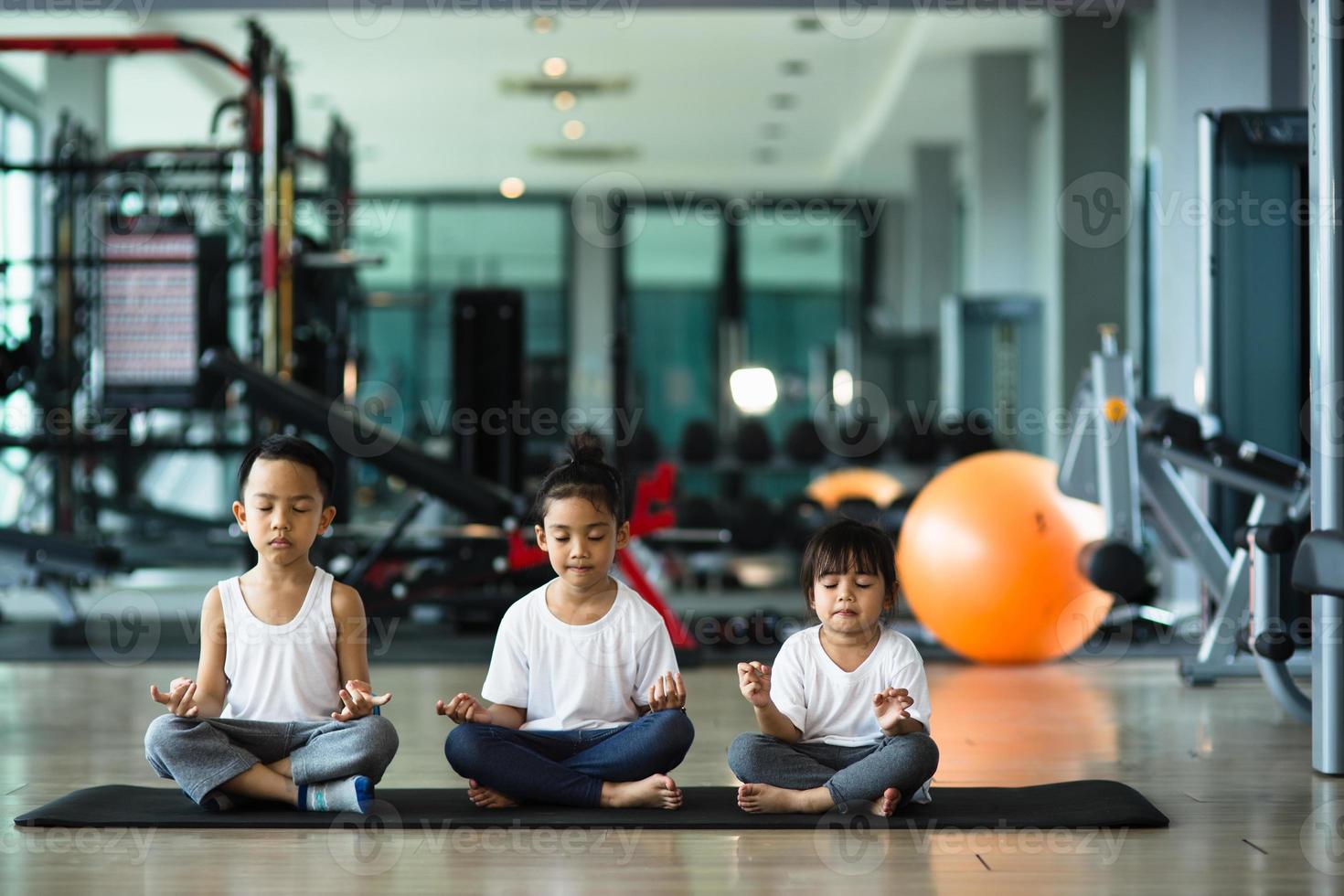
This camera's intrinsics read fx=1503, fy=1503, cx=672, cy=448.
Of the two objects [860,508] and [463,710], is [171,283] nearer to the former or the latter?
[860,508]

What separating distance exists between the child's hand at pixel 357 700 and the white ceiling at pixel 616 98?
5.54m

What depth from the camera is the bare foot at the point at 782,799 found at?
2.33 meters

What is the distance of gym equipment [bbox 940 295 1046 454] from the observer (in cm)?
901

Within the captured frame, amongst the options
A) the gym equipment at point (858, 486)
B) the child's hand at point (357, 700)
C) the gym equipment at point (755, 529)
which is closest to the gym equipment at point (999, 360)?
the gym equipment at point (858, 486)

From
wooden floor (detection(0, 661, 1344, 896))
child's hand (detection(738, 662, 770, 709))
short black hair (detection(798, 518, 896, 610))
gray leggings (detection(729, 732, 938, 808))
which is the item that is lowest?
wooden floor (detection(0, 661, 1344, 896))

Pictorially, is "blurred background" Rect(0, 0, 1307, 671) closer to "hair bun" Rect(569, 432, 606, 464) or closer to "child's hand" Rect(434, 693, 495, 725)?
"hair bun" Rect(569, 432, 606, 464)

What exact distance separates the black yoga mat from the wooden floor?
0.12 ft

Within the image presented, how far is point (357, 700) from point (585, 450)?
22.3 inches

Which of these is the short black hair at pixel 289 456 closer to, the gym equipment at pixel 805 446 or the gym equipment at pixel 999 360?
the gym equipment at pixel 999 360

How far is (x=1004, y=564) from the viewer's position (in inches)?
168

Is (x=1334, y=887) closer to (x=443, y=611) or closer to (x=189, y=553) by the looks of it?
(x=443, y=611)

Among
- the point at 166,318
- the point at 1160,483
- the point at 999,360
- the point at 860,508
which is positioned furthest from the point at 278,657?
the point at 999,360

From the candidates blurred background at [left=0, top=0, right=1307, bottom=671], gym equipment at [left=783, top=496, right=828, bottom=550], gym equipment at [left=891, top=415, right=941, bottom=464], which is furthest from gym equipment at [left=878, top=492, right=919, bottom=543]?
gym equipment at [left=891, top=415, right=941, bottom=464]

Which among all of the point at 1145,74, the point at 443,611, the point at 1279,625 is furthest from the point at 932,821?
the point at 1145,74
